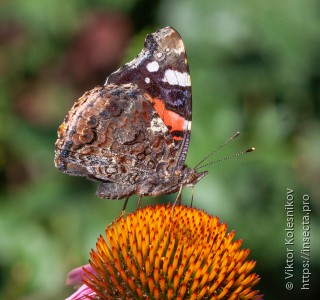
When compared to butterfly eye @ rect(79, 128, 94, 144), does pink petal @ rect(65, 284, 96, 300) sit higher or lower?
lower

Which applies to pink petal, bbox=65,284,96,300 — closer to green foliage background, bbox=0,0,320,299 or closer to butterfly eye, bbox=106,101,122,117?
butterfly eye, bbox=106,101,122,117

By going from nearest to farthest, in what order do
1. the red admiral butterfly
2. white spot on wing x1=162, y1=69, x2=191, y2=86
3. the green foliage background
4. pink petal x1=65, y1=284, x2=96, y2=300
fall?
pink petal x1=65, y1=284, x2=96, y2=300 → the red admiral butterfly → white spot on wing x1=162, y1=69, x2=191, y2=86 → the green foliage background

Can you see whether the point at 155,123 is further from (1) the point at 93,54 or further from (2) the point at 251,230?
(1) the point at 93,54

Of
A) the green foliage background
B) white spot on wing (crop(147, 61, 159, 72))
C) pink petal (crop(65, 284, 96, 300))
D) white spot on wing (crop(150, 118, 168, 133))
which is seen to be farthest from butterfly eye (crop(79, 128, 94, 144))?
the green foliage background

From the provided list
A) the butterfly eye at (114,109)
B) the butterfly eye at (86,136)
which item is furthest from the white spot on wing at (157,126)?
the butterfly eye at (86,136)

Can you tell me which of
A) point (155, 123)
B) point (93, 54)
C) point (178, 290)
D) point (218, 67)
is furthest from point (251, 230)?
point (93, 54)

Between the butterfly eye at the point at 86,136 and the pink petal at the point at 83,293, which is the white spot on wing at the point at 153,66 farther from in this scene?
the pink petal at the point at 83,293

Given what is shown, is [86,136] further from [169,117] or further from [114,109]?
[169,117]
